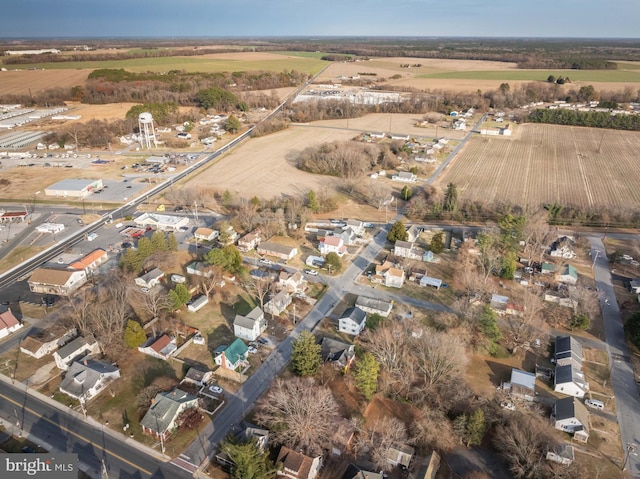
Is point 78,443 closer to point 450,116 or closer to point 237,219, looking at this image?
point 237,219

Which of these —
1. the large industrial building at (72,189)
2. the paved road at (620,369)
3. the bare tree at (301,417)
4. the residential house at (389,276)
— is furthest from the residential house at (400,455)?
the large industrial building at (72,189)

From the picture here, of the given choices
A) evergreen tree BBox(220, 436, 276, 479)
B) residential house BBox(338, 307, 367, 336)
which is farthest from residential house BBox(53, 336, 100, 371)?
residential house BBox(338, 307, 367, 336)

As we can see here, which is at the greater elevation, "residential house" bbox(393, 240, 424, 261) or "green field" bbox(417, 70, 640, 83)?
"green field" bbox(417, 70, 640, 83)

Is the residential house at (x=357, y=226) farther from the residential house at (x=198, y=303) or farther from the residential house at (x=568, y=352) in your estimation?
the residential house at (x=568, y=352)

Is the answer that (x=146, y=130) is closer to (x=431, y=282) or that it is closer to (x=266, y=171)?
(x=266, y=171)

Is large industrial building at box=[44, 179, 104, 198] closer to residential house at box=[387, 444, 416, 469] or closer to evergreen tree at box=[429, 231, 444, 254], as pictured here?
evergreen tree at box=[429, 231, 444, 254]
